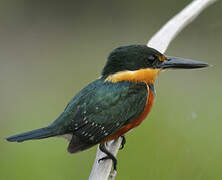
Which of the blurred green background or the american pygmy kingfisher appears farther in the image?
the blurred green background

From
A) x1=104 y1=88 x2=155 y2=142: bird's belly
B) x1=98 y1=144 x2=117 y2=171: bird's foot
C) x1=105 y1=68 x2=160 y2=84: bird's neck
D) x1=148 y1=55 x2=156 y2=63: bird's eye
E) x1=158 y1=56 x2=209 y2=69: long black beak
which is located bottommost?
x1=98 y1=144 x2=117 y2=171: bird's foot

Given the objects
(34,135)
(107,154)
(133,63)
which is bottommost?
(107,154)

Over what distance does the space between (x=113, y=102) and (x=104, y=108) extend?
0.17 ft

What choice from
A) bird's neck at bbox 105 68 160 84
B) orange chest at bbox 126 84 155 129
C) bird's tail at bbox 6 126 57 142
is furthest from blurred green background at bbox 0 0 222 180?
bird's tail at bbox 6 126 57 142

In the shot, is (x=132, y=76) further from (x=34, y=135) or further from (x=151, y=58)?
(x=34, y=135)

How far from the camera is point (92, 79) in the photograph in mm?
4082

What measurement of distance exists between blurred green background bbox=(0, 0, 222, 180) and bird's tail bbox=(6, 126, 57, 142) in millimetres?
618

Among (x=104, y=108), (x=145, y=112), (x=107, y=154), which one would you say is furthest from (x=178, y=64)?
(x=107, y=154)

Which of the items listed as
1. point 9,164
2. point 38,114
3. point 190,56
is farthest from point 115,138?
point 190,56

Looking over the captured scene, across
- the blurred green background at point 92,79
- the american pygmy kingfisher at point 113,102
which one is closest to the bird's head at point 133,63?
the american pygmy kingfisher at point 113,102

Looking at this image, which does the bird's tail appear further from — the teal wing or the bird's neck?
the bird's neck

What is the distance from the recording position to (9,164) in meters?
3.10

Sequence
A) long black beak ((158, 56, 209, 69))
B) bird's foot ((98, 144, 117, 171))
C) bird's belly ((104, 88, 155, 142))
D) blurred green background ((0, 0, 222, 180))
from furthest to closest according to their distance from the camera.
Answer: blurred green background ((0, 0, 222, 180)) < long black beak ((158, 56, 209, 69)) < bird's belly ((104, 88, 155, 142)) < bird's foot ((98, 144, 117, 171))

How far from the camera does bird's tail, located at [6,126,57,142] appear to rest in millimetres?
2080
